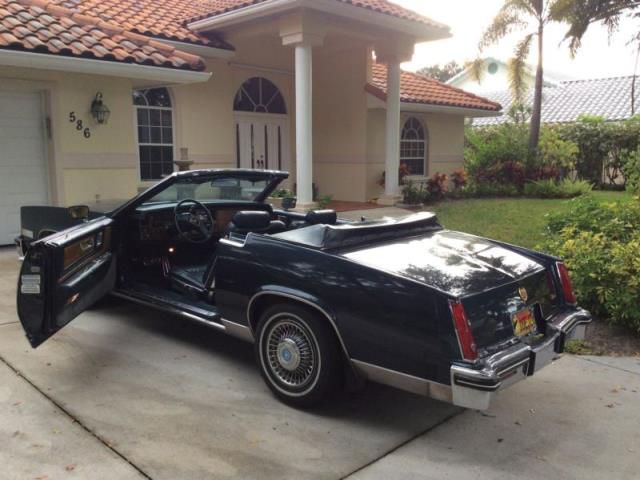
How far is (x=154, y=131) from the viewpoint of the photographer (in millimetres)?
11992

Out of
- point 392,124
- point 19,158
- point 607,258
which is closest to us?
point 607,258

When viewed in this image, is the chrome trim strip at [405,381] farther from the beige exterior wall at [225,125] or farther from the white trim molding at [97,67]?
the beige exterior wall at [225,125]

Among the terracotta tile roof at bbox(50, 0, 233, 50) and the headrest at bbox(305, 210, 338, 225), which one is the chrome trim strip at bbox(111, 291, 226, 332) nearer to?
the headrest at bbox(305, 210, 338, 225)

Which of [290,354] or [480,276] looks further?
[290,354]

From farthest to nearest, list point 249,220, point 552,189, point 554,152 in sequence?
1. point 554,152
2. point 552,189
3. point 249,220

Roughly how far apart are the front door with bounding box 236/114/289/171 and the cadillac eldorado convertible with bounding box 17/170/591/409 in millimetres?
8777

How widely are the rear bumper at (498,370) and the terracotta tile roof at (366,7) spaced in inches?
353

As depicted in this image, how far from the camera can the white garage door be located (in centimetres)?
841

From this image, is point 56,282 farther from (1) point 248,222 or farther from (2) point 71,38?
(2) point 71,38

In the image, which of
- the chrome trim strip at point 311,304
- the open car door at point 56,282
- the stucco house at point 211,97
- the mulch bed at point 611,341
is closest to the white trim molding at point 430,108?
the stucco house at point 211,97

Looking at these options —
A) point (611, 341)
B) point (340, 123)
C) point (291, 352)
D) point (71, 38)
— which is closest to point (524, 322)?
point (291, 352)

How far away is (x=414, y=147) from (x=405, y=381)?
13478 millimetres

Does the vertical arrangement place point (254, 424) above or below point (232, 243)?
below

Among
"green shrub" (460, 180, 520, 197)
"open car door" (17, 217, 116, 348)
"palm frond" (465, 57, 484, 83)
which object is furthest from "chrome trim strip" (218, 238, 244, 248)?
"palm frond" (465, 57, 484, 83)
